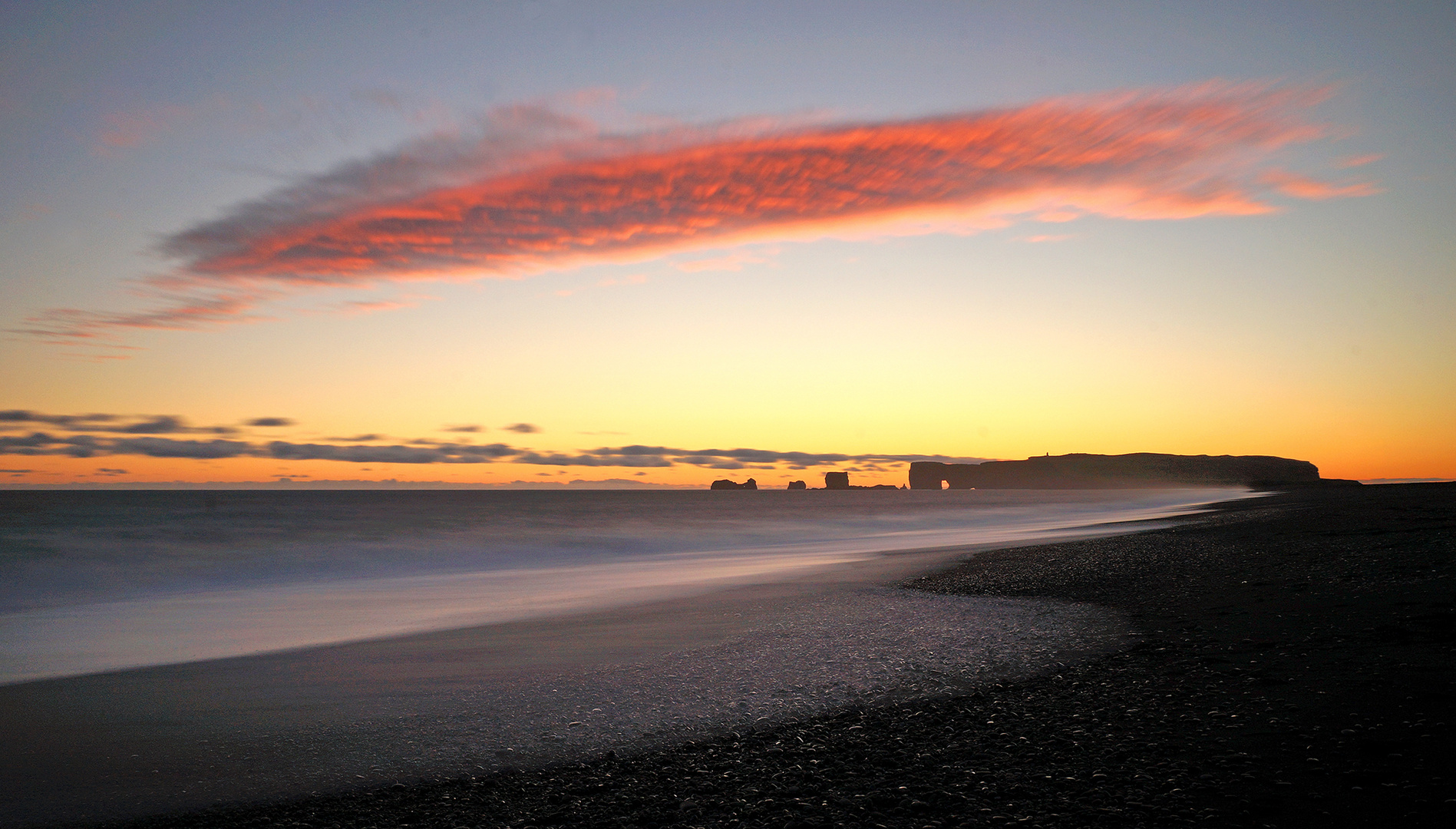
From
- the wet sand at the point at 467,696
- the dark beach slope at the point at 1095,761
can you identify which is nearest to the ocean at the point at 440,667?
the wet sand at the point at 467,696

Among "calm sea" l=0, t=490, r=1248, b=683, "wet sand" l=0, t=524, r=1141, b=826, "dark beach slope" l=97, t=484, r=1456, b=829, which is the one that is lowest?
"calm sea" l=0, t=490, r=1248, b=683

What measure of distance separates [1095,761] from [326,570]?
25.2 meters

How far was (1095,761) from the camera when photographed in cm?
409

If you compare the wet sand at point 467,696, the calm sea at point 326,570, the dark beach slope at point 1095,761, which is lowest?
the calm sea at point 326,570

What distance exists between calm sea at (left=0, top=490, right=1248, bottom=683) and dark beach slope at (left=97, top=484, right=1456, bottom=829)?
23.0 ft

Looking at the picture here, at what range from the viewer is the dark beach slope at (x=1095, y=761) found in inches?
140

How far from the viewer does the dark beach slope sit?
11.7 ft

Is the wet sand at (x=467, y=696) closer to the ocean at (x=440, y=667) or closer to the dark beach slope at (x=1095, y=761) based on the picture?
the ocean at (x=440, y=667)

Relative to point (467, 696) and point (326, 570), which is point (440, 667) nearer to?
point (467, 696)

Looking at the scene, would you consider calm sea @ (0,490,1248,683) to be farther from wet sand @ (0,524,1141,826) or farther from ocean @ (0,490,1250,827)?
Answer: wet sand @ (0,524,1141,826)

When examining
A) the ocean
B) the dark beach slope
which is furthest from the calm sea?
the dark beach slope

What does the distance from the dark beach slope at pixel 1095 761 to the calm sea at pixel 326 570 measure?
7.00 meters

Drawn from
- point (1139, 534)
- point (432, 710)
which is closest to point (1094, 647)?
point (432, 710)

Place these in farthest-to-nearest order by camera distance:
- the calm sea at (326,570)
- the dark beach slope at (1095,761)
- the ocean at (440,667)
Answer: the calm sea at (326,570) < the ocean at (440,667) < the dark beach slope at (1095,761)
